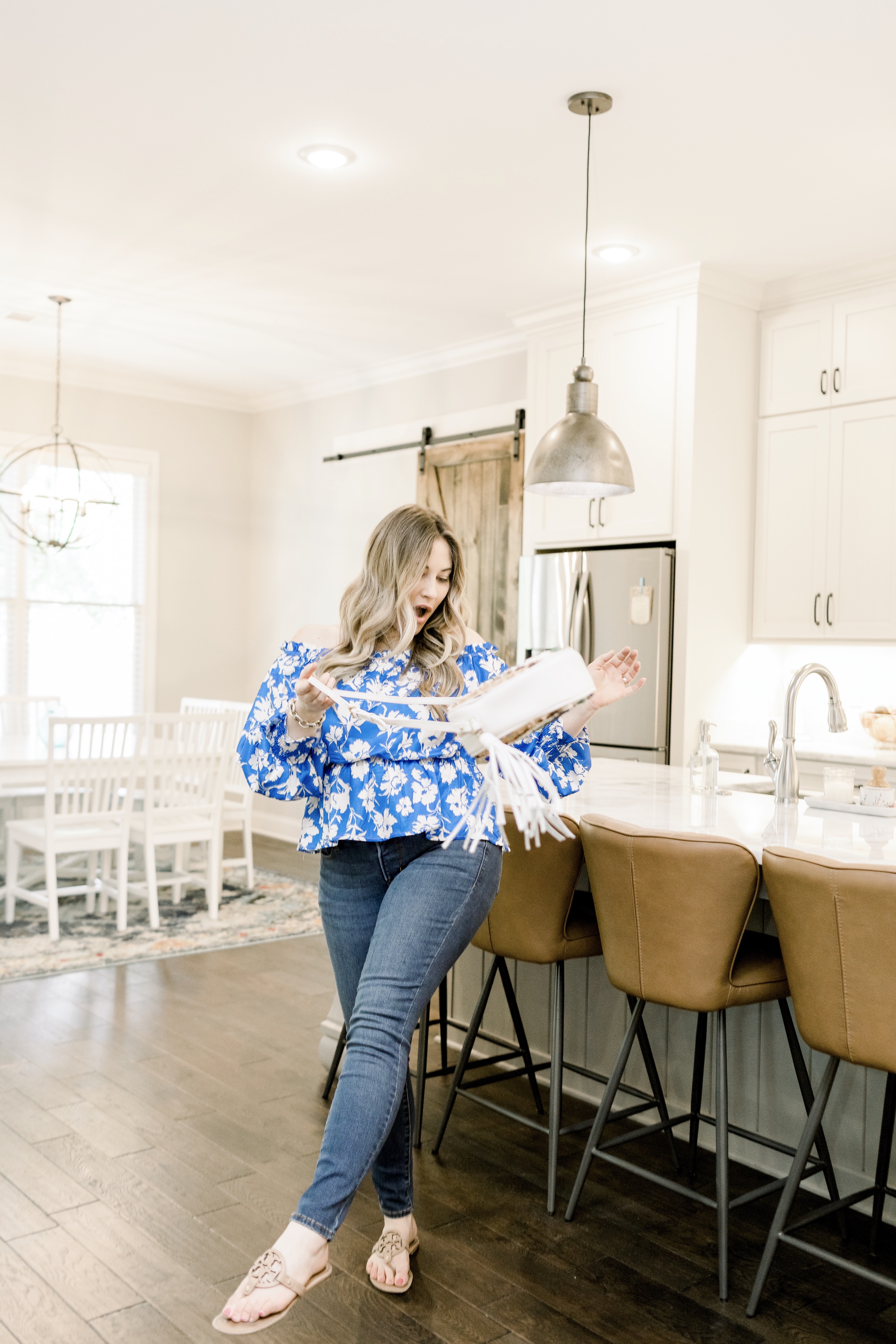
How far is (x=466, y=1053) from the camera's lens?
277 centimetres

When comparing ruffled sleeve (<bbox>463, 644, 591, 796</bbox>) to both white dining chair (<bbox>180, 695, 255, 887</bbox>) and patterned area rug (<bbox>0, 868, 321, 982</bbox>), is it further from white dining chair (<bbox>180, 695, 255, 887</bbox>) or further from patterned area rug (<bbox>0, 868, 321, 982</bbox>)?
white dining chair (<bbox>180, 695, 255, 887</bbox>)

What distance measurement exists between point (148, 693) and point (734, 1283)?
5622 millimetres

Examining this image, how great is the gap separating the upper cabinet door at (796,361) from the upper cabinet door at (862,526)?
16cm

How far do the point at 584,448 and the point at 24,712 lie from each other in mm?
4138

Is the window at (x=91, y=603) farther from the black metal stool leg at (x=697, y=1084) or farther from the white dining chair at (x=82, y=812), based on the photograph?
the black metal stool leg at (x=697, y=1084)

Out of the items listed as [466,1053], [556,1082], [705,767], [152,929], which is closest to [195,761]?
[152,929]

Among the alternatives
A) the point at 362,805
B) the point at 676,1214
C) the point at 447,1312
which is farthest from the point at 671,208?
the point at 447,1312

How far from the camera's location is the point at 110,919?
16.6 ft

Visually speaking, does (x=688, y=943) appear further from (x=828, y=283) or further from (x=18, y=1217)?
(x=828, y=283)

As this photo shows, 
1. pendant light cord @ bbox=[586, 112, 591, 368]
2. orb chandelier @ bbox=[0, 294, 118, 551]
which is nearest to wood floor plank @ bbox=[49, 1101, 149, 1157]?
pendant light cord @ bbox=[586, 112, 591, 368]

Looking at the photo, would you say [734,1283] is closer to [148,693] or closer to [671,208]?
[671,208]

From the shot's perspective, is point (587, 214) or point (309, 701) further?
point (587, 214)

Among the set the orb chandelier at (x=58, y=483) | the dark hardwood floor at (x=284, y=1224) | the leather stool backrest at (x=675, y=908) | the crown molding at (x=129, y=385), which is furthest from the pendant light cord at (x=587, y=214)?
the crown molding at (x=129, y=385)

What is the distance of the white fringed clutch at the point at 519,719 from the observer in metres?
1.63
